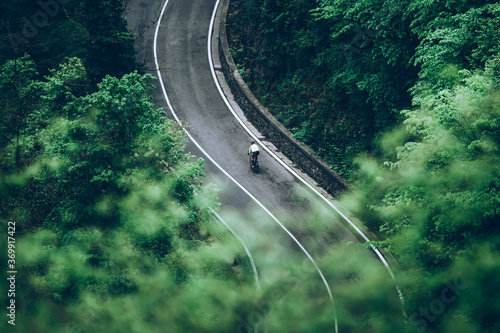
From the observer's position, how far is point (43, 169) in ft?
44.4

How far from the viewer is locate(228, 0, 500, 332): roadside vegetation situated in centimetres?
966

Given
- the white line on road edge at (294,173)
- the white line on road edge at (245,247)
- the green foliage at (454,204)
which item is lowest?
the white line on road edge at (245,247)

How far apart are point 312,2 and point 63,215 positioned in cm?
1725

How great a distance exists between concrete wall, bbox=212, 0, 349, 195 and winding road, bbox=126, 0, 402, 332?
0.83 meters

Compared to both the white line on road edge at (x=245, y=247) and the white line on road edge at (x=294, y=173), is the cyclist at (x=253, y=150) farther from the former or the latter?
the white line on road edge at (x=245, y=247)

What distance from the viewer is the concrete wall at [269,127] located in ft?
58.9

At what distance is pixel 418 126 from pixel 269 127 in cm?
965

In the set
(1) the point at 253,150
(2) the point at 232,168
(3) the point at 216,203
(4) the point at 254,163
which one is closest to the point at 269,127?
(4) the point at 254,163

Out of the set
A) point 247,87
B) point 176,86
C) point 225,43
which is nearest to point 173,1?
point 225,43

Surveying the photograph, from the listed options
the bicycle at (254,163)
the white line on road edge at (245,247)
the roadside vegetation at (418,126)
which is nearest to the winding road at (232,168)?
the white line on road edge at (245,247)

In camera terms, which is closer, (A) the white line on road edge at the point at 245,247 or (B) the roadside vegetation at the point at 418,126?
(B) the roadside vegetation at the point at 418,126

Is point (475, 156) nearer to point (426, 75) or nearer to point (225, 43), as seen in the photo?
point (426, 75)

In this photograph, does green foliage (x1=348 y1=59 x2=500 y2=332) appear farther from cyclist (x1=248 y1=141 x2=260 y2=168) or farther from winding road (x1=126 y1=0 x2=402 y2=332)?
cyclist (x1=248 y1=141 x2=260 y2=168)

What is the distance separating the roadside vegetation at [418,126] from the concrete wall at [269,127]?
0.91m
